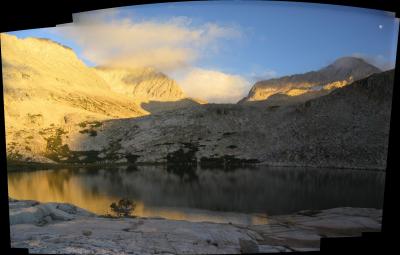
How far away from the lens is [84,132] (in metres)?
80.9

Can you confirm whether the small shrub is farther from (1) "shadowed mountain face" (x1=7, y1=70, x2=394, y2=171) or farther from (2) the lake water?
(1) "shadowed mountain face" (x1=7, y1=70, x2=394, y2=171)

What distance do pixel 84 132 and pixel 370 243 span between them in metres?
80.5

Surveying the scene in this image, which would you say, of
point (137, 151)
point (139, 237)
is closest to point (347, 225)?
point (139, 237)

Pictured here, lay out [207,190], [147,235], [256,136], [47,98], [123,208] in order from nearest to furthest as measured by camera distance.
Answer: [147,235]
[123,208]
[207,190]
[256,136]
[47,98]

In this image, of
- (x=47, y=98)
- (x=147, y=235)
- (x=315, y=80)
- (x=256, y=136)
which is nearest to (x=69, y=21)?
(x=147, y=235)

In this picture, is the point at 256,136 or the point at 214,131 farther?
the point at 214,131

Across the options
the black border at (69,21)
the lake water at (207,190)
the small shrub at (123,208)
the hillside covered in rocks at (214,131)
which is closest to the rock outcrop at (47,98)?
the hillside covered in rocks at (214,131)

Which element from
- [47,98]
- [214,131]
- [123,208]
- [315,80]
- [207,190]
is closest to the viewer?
[123,208]

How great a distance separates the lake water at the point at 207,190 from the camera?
3600cm

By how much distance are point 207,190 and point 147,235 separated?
32.4 meters

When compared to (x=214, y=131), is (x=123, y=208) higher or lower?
lower

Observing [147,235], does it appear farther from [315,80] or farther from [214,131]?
[315,80]

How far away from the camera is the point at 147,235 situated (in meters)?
15.3

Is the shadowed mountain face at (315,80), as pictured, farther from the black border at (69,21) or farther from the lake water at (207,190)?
the black border at (69,21)
